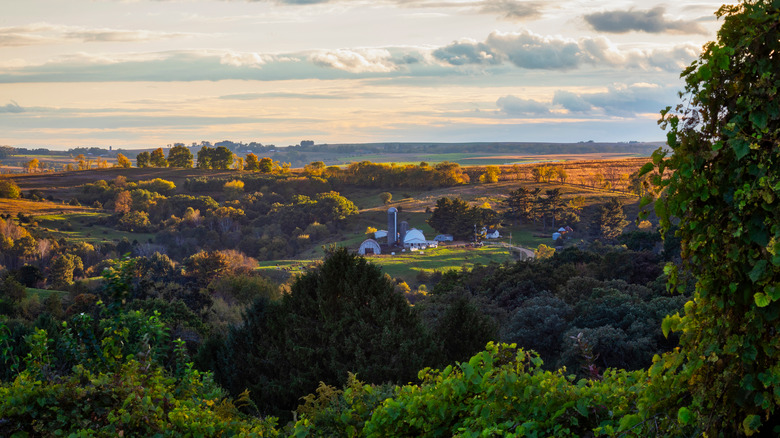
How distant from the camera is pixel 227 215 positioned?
300ft

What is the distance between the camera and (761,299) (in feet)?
9.22

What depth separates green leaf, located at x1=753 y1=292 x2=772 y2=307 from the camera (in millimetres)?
2793

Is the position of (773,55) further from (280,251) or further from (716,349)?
(280,251)

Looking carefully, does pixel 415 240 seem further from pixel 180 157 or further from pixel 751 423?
pixel 180 157

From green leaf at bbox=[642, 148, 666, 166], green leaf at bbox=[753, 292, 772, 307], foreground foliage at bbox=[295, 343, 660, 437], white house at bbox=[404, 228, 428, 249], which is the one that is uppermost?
green leaf at bbox=[642, 148, 666, 166]

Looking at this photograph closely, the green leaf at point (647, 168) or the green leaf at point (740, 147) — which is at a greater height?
the green leaf at point (740, 147)

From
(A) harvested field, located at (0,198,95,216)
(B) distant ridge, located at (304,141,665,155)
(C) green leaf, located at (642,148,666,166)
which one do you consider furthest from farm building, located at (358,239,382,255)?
(B) distant ridge, located at (304,141,665,155)

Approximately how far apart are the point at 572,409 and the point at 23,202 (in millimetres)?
101202

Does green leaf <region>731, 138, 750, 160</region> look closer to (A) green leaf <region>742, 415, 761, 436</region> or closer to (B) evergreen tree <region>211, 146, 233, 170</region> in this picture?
(A) green leaf <region>742, 415, 761, 436</region>

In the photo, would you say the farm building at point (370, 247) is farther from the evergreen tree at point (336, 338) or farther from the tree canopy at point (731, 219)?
the tree canopy at point (731, 219)

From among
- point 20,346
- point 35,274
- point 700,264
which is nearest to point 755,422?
point 700,264

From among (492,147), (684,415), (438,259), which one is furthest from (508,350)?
(492,147)

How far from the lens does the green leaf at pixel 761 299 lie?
9.16ft

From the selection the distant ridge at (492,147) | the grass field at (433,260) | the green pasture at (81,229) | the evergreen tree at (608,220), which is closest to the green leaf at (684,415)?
the grass field at (433,260)
